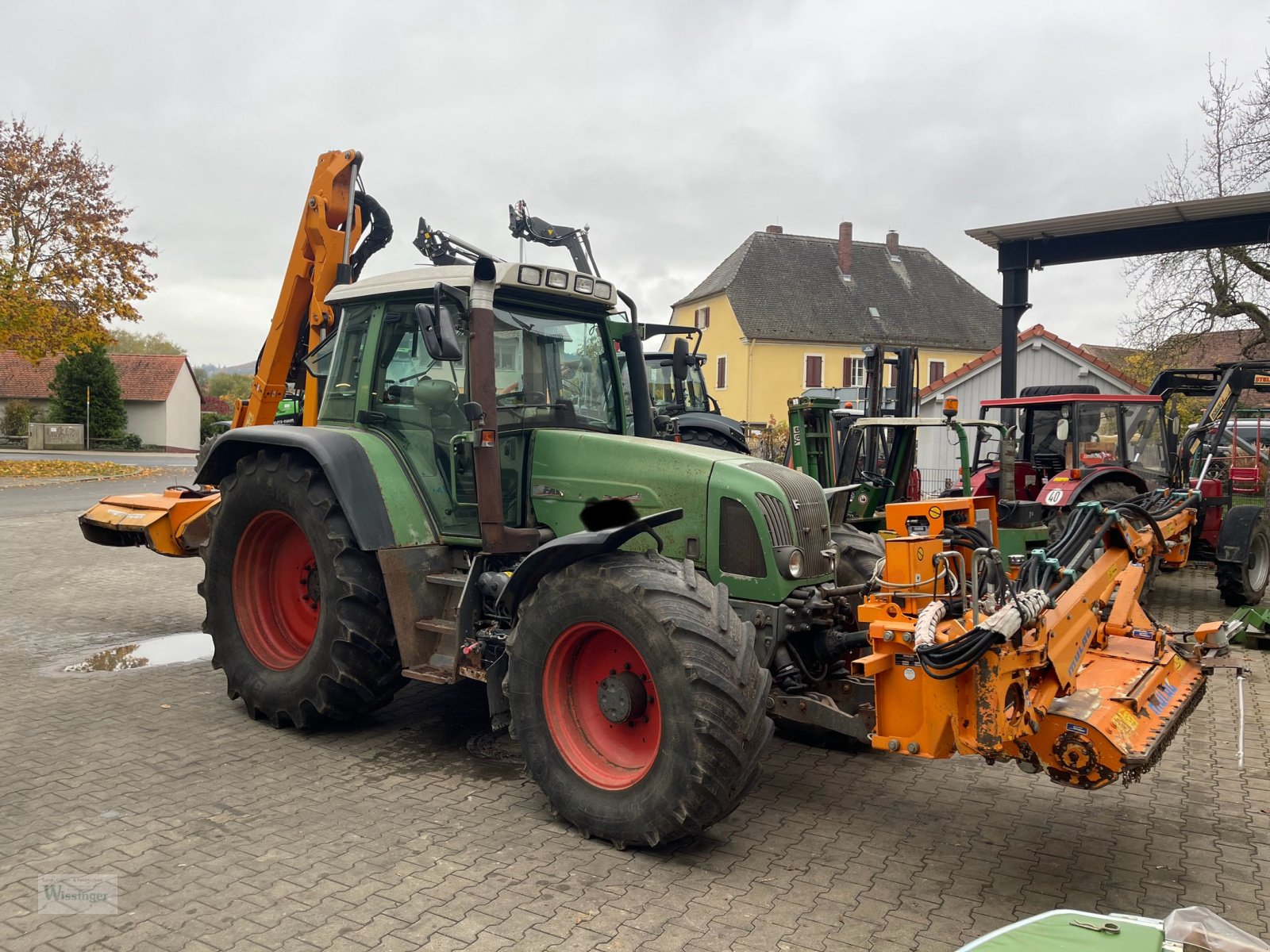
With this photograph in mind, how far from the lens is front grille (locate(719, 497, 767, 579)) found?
15.5 feet

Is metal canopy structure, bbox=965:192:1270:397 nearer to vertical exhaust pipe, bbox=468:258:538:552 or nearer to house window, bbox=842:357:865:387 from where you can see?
vertical exhaust pipe, bbox=468:258:538:552

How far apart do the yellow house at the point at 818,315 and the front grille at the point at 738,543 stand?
115 feet

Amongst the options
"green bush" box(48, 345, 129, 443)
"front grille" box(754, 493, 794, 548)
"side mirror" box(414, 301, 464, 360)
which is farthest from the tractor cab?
"green bush" box(48, 345, 129, 443)

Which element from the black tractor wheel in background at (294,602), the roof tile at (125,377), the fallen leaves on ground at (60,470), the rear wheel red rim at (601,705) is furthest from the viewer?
the roof tile at (125,377)

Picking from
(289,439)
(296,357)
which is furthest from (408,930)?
(296,357)

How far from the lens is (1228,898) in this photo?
3832 mm

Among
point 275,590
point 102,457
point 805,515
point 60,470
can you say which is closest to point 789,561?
point 805,515

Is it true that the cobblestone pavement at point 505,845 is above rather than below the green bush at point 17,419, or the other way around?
below

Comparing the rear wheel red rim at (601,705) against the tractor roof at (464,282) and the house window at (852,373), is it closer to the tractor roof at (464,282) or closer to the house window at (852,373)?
the tractor roof at (464,282)

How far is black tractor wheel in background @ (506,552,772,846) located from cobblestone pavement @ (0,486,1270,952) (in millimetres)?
246

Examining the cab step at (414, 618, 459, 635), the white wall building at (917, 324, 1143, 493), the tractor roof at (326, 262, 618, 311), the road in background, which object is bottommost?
the cab step at (414, 618, 459, 635)

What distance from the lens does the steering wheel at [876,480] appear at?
9.80 meters

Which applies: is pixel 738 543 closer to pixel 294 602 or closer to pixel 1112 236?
pixel 294 602

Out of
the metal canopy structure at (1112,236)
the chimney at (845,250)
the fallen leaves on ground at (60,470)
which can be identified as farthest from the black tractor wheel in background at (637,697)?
the chimney at (845,250)
